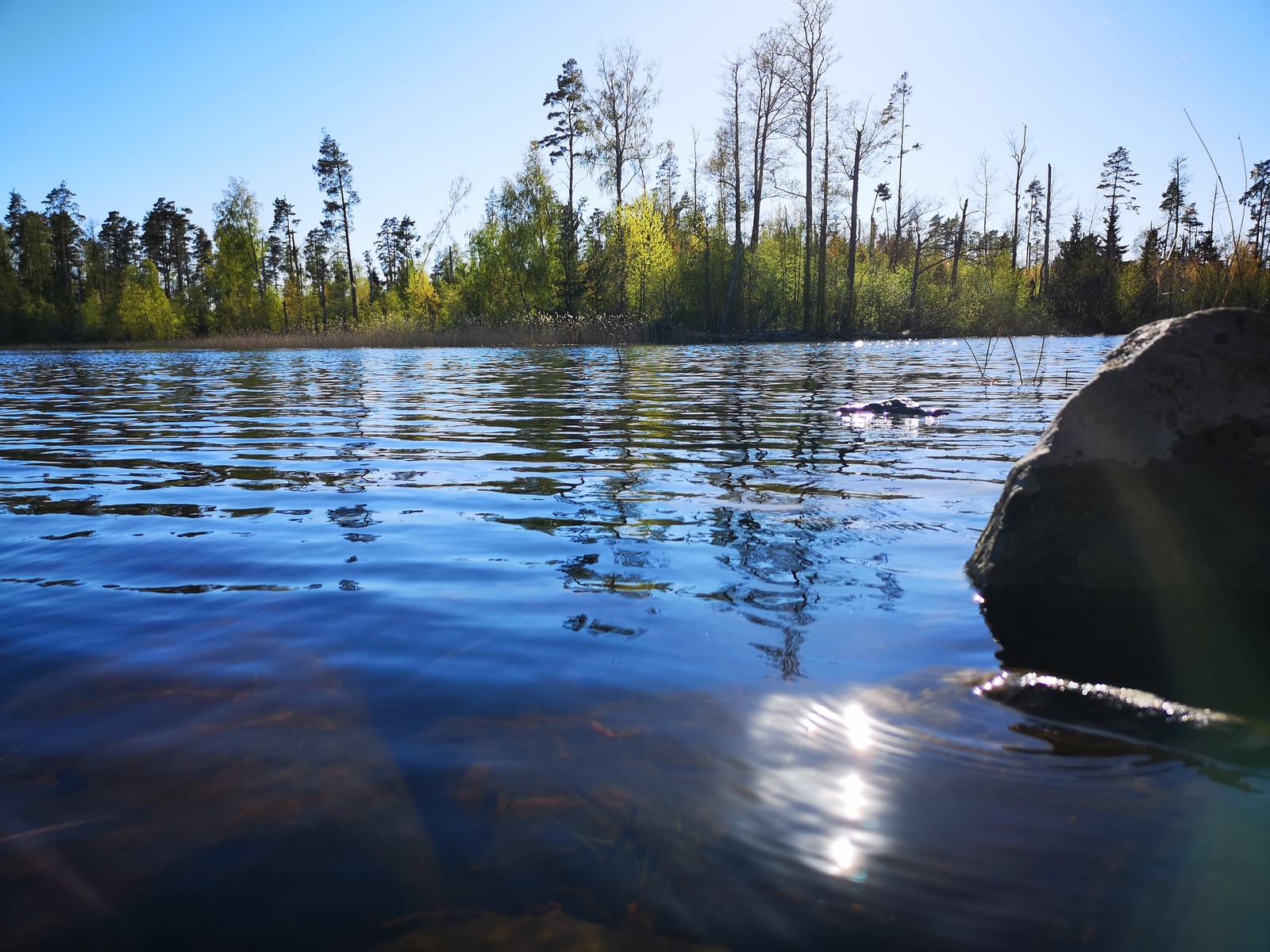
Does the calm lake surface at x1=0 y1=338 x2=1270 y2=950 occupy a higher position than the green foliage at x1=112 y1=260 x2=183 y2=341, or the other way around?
the green foliage at x1=112 y1=260 x2=183 y2=341

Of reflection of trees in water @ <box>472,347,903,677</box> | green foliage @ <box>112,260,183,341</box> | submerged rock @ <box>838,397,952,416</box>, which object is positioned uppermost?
green foliage @ <box>112,260,183,341</box>

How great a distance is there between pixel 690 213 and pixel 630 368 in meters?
27.3

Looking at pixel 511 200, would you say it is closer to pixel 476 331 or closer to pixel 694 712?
pixel 476 331

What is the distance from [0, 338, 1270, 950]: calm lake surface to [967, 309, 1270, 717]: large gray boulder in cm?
34

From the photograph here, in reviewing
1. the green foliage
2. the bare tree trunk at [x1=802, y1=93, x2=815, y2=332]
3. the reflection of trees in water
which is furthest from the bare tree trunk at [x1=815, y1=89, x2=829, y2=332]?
the green foliage

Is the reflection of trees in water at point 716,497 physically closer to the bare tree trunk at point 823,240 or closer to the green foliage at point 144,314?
the bare tree trunk at point 823,240

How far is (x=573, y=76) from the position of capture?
41.2 meters

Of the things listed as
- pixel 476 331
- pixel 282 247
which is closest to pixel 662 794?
pixel 476 331

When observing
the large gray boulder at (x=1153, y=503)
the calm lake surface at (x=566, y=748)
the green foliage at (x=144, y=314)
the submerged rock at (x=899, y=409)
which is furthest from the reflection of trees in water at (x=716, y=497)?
the green foliage at (x=144, y=314)

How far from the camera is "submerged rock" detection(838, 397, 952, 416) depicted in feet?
27.3

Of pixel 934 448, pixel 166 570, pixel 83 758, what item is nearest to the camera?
pixel 83 758

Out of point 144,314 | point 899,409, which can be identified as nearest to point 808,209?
A: point 899,409

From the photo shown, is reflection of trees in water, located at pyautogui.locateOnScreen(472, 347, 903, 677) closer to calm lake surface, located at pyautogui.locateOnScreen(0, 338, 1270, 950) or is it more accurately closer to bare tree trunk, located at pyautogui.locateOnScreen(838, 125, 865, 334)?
calm lake surface, located at pyautogui.locateOnScreen(0, 338, 1270, 950)

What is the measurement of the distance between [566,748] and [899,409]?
287 inches
